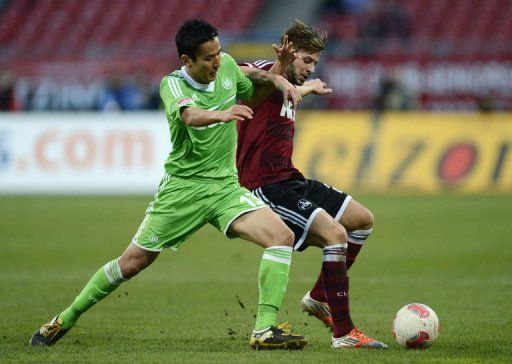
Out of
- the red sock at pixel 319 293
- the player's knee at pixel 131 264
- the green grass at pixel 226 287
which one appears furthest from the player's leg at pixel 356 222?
the player's knee at pixel 131 264

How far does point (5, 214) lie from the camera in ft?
57.1

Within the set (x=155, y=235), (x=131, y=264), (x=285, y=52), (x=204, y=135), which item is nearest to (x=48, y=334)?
(x=131, y=264)

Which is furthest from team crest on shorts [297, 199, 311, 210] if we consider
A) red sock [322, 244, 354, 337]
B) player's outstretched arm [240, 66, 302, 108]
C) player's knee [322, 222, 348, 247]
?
player's outstretched arm [240, 66, 302, 108]

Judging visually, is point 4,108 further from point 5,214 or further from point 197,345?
point 197,345

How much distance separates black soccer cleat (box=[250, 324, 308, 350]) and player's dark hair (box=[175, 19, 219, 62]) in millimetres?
1897

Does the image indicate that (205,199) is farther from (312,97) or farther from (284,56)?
(312,97)

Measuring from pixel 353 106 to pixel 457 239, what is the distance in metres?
12.9

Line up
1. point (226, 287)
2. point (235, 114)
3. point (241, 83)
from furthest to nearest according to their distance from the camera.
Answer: point (226, 287) < point (241, 83) < point (235, 114)

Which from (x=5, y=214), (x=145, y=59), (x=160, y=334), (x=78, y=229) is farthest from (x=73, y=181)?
(x=160, y=334)

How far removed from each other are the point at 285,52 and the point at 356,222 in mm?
1432

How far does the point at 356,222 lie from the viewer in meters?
7.77

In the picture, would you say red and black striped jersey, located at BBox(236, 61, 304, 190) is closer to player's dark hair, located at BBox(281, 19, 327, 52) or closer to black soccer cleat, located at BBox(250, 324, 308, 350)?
player's dark hair, located at BBox(281, 19, 327, 52)

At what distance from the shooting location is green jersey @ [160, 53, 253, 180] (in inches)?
279

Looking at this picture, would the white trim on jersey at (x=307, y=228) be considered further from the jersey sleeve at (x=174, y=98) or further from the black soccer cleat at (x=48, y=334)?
the black soccer cleat at (x=48, y=334)
